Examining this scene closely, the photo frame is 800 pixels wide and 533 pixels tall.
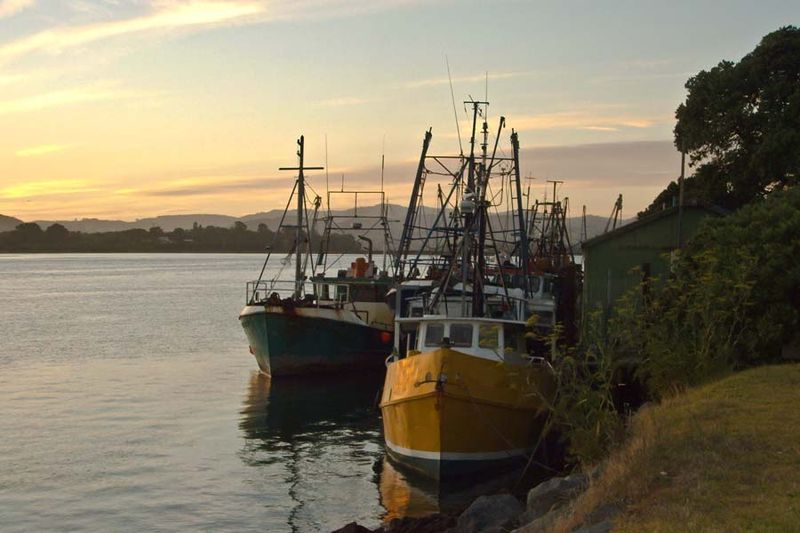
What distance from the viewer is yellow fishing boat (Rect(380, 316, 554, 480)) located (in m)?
19.6

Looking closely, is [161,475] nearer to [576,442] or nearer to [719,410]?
[576,442]

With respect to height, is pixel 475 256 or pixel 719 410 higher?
pixel 475 256

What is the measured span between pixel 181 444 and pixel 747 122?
80.6 feet

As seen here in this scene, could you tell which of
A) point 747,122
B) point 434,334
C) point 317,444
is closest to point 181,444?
point 317,444

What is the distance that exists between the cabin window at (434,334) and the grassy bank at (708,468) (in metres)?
6.25

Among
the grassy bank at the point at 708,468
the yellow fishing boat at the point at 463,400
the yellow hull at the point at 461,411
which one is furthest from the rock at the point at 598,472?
the yellow hull at the point at 461,411

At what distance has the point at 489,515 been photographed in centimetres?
1494

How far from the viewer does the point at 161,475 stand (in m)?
22.0

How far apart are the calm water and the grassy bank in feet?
20.9

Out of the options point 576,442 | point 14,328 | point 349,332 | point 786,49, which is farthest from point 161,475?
point 14,328

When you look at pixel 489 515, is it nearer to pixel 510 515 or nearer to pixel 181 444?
pixel 510 515

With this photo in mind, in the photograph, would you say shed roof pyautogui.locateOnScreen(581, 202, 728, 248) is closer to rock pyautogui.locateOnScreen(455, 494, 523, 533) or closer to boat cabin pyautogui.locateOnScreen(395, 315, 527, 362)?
boat cabin pyautogui.locateOnScreen(395, 315, 527, 362)

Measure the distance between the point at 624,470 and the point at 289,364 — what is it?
2648cm

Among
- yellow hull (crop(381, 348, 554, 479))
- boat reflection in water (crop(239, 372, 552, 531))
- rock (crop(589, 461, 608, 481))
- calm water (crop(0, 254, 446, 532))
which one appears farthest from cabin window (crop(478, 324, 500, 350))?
rock (crop(589, 461, 608, 481))
